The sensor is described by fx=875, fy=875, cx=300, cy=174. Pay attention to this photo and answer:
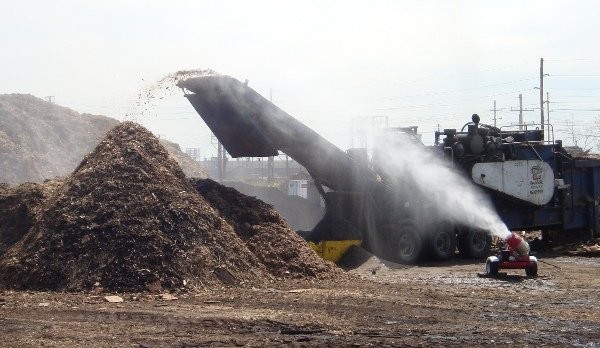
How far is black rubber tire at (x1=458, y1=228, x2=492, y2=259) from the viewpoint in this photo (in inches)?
859

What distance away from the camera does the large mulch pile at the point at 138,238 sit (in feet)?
44.7

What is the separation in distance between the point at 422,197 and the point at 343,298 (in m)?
8.20

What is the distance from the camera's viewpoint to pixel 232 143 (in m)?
19.5

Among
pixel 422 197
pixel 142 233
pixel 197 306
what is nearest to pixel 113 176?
pixel 142 233

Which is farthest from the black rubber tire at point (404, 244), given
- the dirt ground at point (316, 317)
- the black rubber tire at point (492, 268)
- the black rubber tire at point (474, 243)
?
the dirt ground at point (316, 317)

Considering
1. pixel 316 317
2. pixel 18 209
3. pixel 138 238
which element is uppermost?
pixel 18 209

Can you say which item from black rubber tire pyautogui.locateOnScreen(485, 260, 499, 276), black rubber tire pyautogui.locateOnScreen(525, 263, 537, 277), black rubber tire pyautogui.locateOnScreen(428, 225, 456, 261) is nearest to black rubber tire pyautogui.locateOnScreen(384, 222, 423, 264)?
black rubber tire pyautogui.locateOnScreen(428, 225, 456, 261)

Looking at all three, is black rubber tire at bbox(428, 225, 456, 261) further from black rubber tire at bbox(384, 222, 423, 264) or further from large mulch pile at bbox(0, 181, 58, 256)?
large mulch pile at bbox(0, 181, 58, 256)

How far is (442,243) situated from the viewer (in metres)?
21.4

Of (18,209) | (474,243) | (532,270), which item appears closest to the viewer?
(18,209)

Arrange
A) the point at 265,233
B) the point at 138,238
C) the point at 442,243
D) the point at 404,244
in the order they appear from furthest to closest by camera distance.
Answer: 1. the point at 442,243
2. the point at 404,244
3. the point at 265,233
4. the point at 138,238

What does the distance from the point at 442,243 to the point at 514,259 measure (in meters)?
3.93

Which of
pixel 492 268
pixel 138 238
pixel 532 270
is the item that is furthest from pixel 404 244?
pixel 138 238

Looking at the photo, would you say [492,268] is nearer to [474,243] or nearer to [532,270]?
[532,270]
